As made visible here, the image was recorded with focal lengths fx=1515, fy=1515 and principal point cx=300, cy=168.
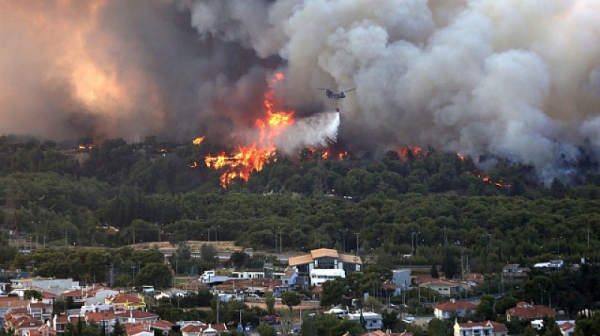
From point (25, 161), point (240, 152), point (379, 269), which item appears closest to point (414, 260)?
point (379, 269)

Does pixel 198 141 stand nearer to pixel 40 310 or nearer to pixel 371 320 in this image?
pixel 40 310

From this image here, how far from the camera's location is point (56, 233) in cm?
5369

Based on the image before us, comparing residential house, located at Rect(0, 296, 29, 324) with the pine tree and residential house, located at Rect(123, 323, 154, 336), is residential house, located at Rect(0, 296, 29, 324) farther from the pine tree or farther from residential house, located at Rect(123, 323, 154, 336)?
the pine tree

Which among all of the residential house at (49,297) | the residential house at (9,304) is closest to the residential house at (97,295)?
the residential house at (49,297)

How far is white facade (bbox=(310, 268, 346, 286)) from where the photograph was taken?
45.2 metres

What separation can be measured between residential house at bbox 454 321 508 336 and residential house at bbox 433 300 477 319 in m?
2.40

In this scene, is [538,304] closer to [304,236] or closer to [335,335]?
[335,335]

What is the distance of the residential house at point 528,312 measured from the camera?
1436 inches

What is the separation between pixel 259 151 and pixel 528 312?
28.6 metres

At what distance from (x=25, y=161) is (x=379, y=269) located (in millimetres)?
27833

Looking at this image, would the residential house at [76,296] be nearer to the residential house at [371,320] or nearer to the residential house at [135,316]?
the residential house at [135,316]

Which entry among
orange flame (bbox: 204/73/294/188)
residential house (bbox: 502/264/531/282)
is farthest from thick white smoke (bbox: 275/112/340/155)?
residential house (bbox: 502/264/531/282)

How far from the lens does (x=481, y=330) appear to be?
115ft

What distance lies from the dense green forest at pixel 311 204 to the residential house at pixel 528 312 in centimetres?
750
